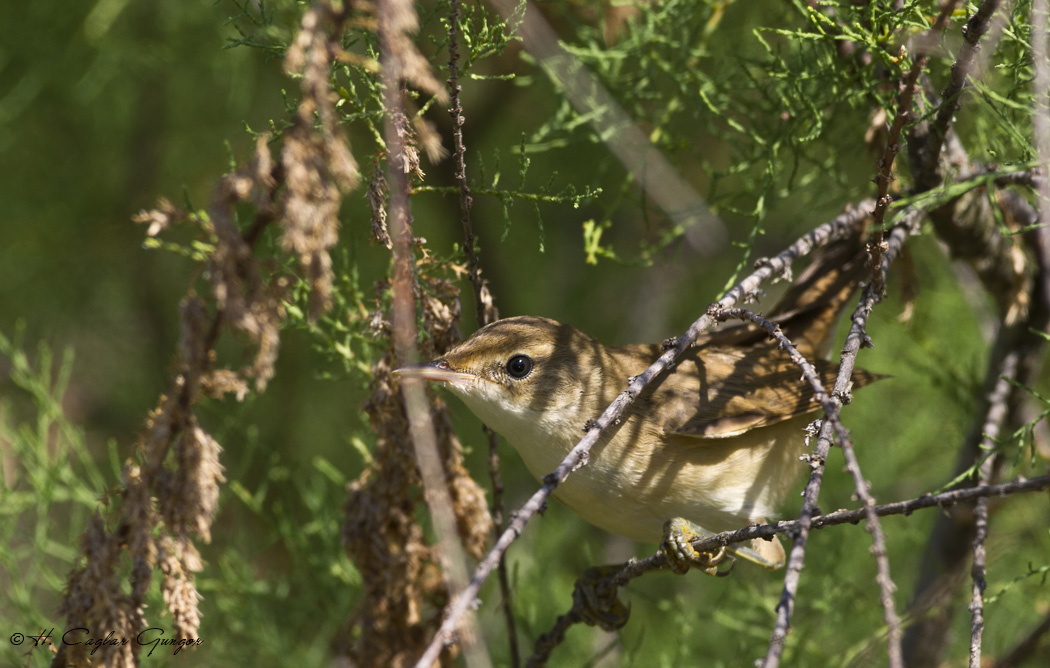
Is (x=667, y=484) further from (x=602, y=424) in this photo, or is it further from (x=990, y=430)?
(x=990, y=430)

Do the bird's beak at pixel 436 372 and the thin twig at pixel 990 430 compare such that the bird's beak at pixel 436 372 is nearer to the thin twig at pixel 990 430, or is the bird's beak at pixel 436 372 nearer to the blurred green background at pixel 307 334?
the blurred green background at pixel 307 334

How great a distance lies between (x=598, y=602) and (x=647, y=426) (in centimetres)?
64

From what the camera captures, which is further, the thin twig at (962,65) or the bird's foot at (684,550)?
the bird's foot at (684,550)

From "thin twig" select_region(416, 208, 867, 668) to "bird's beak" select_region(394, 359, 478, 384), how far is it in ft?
1.57

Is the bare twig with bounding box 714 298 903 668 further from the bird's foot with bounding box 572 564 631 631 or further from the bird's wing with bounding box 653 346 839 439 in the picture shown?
the bird's foot with bounding box 572 564 631 631

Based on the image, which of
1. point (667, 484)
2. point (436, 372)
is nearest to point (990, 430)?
point (667, 484)

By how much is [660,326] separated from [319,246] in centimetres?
528

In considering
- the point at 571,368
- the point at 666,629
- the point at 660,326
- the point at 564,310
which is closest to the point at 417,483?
the point at 571,368

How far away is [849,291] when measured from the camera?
11.1ft

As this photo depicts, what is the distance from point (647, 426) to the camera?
9.41ft

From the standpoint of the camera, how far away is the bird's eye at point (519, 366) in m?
A: 2.87

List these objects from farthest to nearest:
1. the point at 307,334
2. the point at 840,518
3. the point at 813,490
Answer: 1. the point at 307,334
2. the point at 840,518
3. the point at 813,490

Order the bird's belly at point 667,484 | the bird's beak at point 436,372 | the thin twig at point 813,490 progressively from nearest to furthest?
the thin twig at point 813,490
the bird's beak at point 436,372
the bird's belly at point 667,484

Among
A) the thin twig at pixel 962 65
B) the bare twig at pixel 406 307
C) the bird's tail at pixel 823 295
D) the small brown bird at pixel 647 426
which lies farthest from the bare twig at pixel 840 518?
the bird's tail at pixel 823 295
